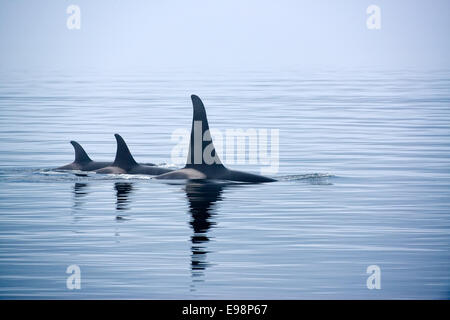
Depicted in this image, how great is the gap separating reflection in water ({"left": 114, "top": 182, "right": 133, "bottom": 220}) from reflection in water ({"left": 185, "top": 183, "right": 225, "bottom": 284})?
4.54ft

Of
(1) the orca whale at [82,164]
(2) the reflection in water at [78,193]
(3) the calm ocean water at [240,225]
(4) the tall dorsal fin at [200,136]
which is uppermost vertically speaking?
(4) the tall dorsal fin at [200,136]

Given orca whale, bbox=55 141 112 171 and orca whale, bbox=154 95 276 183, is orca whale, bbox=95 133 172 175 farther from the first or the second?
orca whale, bbox=154 95 276 183

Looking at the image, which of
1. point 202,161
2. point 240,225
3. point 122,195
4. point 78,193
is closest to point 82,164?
point 78,193

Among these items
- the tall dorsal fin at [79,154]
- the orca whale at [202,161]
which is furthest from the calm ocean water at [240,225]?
the tall dorsal fin at [79,154]

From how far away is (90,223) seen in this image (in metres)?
22.9

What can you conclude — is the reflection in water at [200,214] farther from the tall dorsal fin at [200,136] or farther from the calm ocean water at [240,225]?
the tall dorsal fin at [200,136]

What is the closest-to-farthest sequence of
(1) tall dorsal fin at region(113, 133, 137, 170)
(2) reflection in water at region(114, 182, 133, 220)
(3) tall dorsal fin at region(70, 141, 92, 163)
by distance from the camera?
(2) reflection in water at region(114, 182, 133, 220) → (1) tall dorsal fin at region(113, 133, 137, 170) → (3) tall dorsal fin at region(70, 141, 92, 163)

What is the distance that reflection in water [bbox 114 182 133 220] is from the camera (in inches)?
977

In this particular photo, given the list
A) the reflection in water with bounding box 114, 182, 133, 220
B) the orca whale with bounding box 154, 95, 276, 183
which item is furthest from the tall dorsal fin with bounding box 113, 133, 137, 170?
the orca whale with bounding box 154, 95, 276, 183

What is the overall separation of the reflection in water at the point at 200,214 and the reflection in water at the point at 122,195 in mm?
1385

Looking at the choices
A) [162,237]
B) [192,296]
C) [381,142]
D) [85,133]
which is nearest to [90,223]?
[162,237]

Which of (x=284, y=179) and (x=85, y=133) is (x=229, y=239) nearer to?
(x=284, y=179)

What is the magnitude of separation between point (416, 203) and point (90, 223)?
7238 mm

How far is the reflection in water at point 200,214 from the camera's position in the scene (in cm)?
1895
